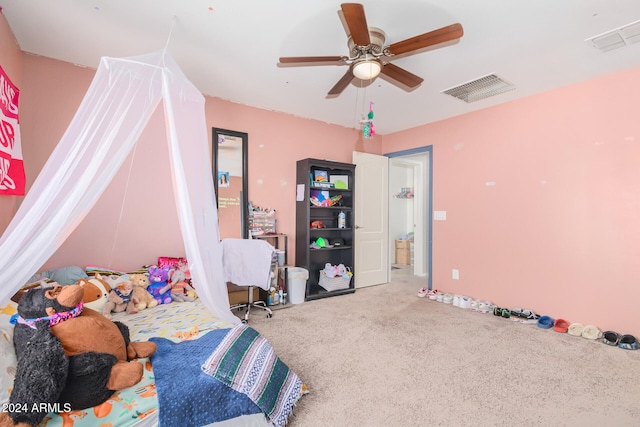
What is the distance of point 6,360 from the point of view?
1.22 meters

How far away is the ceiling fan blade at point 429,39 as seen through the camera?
171 cm

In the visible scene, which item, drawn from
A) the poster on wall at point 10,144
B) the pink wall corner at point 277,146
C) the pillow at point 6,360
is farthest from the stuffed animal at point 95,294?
the pink wall corner at point 277,146

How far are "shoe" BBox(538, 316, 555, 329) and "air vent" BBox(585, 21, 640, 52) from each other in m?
2.57

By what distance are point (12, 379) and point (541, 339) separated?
3.76m

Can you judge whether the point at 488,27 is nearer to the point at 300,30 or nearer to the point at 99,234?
the point at 300,30

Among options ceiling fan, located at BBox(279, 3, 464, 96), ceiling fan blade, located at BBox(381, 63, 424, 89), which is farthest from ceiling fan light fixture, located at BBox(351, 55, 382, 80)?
ceiling fan blade, located at BBox(381, 63, 424, 89)

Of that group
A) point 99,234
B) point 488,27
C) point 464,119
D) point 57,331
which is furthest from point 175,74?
point 464,119

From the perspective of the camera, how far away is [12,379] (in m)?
1.20

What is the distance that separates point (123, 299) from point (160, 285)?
0.37 metres

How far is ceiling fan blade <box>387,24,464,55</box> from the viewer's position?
171cm

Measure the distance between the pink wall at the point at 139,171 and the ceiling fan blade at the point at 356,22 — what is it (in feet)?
7.02

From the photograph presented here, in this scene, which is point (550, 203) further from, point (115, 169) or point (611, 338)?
point (115, 169)

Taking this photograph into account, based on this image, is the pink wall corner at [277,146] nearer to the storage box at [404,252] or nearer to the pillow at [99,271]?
the pillow at [99,271]

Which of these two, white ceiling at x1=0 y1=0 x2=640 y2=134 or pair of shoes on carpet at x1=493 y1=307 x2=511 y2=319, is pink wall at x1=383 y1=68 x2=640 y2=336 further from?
white ceiling at x1=0 y1=0 x2=640 y2=134
